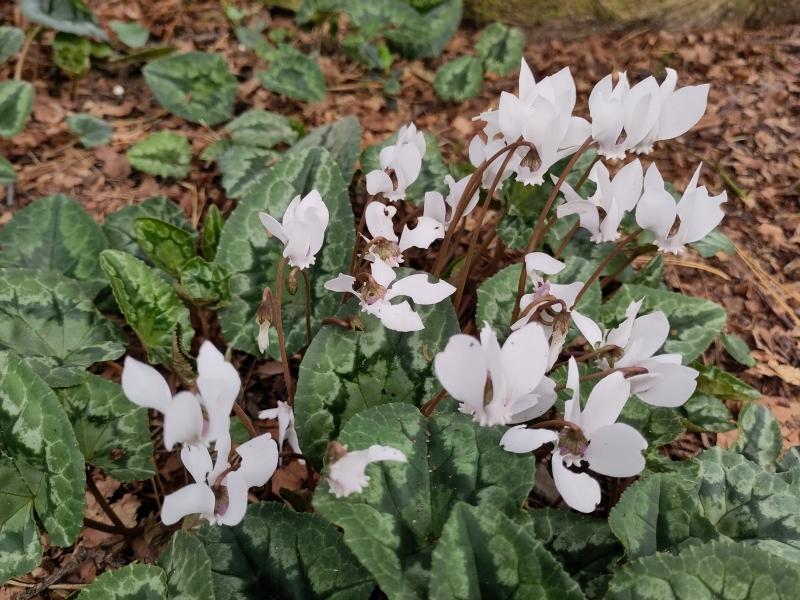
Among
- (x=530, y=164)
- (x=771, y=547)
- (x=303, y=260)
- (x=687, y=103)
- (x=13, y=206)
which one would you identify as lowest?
(x=13, y=206)

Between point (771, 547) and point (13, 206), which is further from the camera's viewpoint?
point (13, 206)

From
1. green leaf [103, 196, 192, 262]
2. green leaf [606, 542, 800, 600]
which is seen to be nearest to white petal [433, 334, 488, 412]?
green leaf [606, 542, 800, 600]

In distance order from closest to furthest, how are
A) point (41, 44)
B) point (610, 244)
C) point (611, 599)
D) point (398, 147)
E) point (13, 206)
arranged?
point (611, 599) < point (398, 147) < point (610, 244) < point (13, 206) < point (41, 44)

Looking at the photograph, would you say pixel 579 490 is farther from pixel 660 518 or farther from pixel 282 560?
pixel 282 560

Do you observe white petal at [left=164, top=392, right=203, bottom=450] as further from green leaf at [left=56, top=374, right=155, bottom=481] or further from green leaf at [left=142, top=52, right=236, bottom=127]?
green leaf at [left=142, top=52, right=236, bottom=127]

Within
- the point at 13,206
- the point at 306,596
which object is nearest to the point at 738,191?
the point at 306,596

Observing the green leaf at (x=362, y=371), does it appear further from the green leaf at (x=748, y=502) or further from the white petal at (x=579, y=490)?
the green leaf at (x=748, y=502)

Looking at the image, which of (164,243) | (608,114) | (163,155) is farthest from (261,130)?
(608,114)

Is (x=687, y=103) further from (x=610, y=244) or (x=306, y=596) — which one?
(x=306, y=596)

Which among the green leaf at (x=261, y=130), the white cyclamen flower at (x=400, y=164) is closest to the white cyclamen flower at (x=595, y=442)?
the white cyclamen flower at (x=400, y=164)
